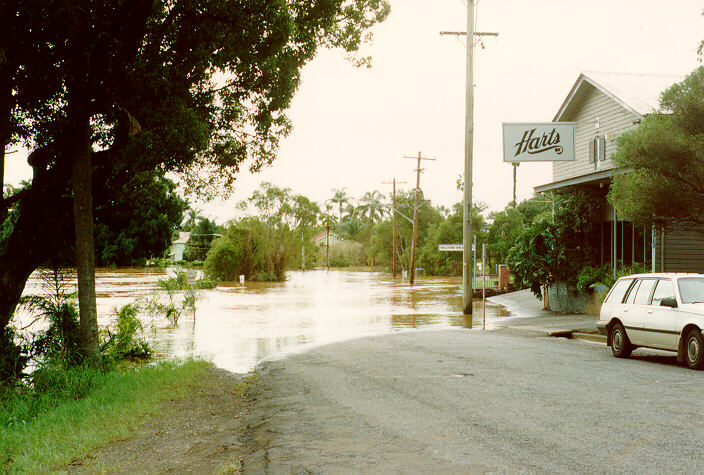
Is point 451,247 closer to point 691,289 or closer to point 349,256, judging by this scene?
point 691,289

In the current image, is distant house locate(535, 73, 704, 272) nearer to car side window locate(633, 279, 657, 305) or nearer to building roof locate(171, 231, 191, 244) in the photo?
car side window locate(633, 279, 657, 305)

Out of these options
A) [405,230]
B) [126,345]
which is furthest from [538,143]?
[405,230]

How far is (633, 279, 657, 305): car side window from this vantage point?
12211 mm

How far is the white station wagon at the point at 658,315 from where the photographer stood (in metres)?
10.9

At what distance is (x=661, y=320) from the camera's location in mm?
11570

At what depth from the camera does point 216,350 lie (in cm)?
1584

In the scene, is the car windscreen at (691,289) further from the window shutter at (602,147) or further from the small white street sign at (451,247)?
the window shutter at (602,147)

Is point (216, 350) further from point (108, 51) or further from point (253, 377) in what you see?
point (108, 51)

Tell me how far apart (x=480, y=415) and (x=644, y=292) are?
6529mm

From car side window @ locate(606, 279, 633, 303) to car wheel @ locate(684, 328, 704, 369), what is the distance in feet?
6.81

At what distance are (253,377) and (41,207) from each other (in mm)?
4555

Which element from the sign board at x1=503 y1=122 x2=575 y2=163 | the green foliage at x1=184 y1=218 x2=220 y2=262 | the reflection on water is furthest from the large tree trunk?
the green foliage at x1=184 y1=218 x2=220 y2=262

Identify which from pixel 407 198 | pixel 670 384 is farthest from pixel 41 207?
pixel 407 198

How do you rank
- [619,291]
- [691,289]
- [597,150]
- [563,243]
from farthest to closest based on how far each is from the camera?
[597,150] → [563,243] → [619,291] → [691,289]
